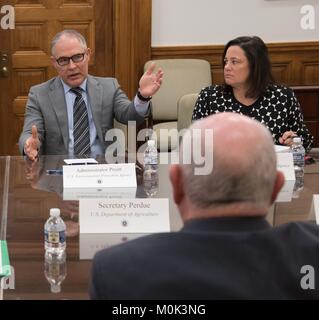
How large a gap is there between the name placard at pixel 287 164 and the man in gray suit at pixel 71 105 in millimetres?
898

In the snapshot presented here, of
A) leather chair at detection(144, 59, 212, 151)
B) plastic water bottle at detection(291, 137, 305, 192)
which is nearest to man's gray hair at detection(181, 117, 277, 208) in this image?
plastic water bottle at detection(291, 137, 305, 192)

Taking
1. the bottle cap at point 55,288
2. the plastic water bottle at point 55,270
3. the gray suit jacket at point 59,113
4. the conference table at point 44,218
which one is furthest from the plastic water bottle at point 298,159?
the bottle cap at point 55,288

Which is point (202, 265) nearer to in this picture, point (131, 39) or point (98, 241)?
point (98, 241)

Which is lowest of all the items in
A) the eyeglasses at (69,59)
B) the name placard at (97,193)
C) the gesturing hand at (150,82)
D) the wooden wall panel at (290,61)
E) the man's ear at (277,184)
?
the name placard at (97,193)

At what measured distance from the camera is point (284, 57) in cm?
536

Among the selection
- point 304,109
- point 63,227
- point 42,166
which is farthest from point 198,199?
point 304,109

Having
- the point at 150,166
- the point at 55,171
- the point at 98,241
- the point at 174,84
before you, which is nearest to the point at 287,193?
the point at 150,166

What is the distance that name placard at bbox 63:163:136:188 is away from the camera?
8.18 ft

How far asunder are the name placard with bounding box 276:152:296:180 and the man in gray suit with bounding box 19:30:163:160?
2.95ft

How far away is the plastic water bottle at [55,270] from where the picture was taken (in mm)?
1647

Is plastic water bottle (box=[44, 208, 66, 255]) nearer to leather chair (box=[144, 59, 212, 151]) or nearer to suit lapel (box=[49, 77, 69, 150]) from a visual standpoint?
suit lapel (box=[49, 77, 69, 150])

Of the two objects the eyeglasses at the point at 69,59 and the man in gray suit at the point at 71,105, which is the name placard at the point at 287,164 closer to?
the man in gray suit at the point at 71,105
